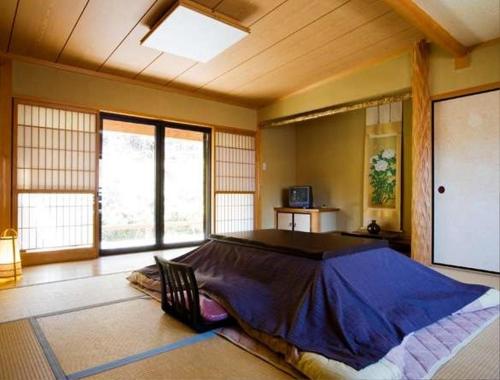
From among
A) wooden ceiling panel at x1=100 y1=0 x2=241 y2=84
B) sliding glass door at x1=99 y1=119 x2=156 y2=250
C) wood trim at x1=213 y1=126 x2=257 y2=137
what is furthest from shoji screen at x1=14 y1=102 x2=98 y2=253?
wood trim at x1=213 y1=126 x2=257 y2=137

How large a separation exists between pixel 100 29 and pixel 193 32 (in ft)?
3.02

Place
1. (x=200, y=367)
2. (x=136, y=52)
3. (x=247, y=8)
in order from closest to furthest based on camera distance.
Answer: (x=200, y=367)
(x=247, y=8)
(x=136, y=52)

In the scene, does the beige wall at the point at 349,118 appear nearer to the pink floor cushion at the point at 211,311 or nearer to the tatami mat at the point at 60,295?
the pink floor cushion at the point at 211,311

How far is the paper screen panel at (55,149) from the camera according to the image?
3891 millimetres

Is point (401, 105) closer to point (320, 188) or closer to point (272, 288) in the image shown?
point (320, 188)

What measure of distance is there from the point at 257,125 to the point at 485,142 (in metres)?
3.49

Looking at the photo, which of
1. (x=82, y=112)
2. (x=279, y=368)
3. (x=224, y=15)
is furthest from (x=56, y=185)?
(x=279, y=368)

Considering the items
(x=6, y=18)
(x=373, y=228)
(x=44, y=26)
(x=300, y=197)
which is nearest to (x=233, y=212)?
(x=300, y=197)

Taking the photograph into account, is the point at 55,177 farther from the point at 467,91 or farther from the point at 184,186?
the point at 467,91

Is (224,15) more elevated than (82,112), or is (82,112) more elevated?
(224,15)

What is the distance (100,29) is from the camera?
3254 millimetres

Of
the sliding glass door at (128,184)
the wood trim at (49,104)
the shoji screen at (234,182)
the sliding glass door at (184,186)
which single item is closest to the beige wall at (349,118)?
the shoji screen at (234,182)

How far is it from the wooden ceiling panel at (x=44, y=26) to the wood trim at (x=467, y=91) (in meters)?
3.58

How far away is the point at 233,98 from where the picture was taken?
5473 millimetres
